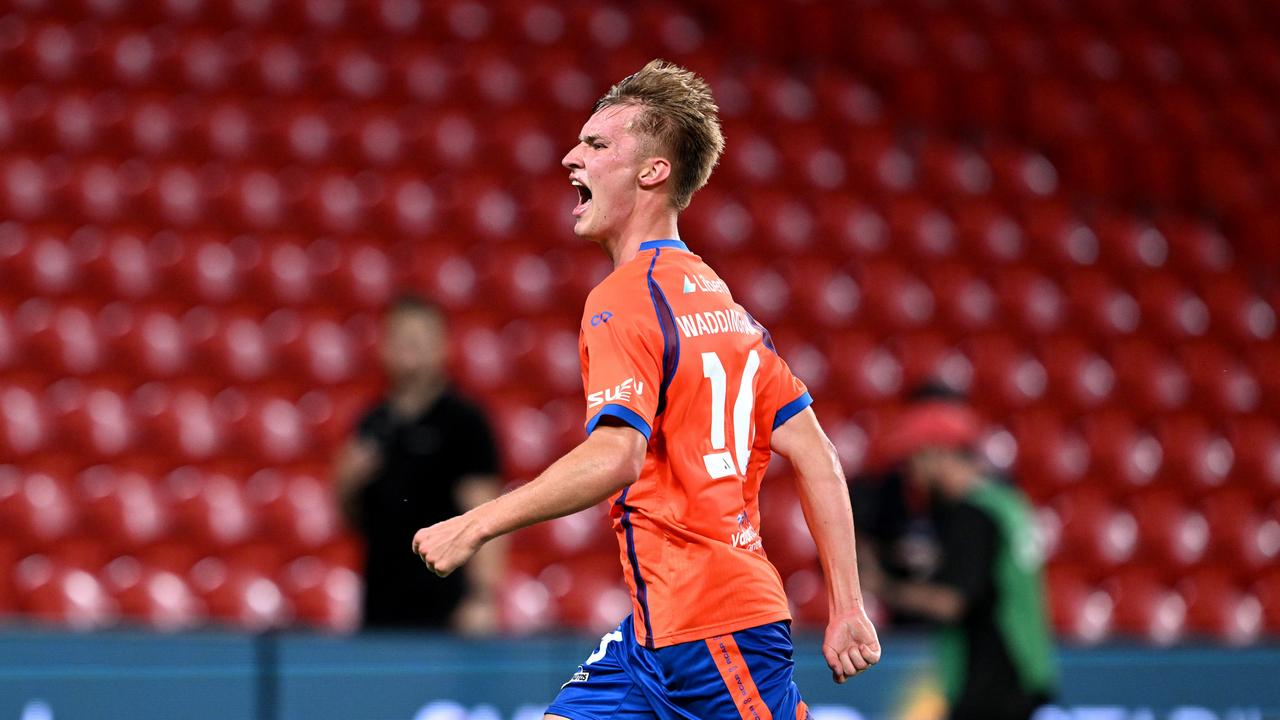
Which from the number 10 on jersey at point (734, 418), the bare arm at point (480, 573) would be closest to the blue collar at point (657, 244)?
the number 10 on jersey at point (734, 418)

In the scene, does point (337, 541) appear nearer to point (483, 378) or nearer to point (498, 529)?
point (483, 378)

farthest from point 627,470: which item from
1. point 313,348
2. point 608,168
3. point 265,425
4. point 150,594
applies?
point 313,348

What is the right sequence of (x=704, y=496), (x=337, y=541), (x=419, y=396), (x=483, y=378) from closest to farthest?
(x=704, y=496)
(x=419, y=396)
(x=337, y=541)
(x=483, y=378)

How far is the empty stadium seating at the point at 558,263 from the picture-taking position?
23.7ft

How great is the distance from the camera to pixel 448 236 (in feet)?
27.7

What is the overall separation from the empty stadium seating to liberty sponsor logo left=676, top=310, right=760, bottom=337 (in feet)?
14.5

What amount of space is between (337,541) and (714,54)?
4306mm

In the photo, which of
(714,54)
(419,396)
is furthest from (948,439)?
(714,54)

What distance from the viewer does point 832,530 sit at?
9.38 feet

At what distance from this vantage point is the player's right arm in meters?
2.80

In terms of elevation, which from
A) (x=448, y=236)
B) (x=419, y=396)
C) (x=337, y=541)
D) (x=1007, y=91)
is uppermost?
(x=1007, y=91)

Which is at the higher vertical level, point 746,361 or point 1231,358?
point 1231,358

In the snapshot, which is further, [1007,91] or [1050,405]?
[1007,91]

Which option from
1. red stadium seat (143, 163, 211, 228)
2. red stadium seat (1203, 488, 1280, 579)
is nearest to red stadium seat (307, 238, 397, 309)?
red stadium seat (143, 163, 211, 228)
